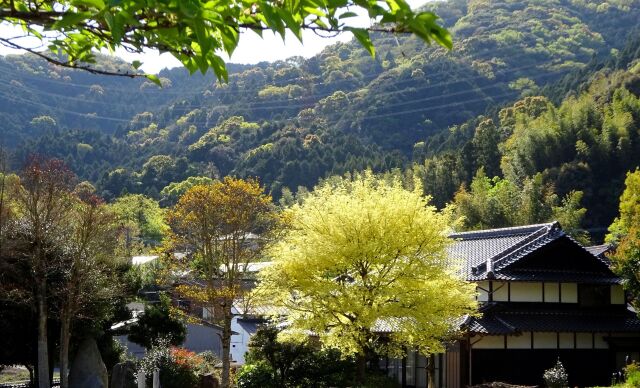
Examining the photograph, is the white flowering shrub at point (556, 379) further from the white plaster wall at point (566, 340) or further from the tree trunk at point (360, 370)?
the tree trunk at point (360, 370)

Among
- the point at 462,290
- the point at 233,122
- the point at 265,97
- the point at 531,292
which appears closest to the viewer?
the point at 462,290

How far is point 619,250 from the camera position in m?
23.4

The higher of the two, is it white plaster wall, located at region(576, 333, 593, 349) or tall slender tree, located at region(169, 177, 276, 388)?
tall slender tree, located at region(169, 177, 276, 388)

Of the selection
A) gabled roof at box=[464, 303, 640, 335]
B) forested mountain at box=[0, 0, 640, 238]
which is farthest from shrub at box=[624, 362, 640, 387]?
forested mountain at box=[0, 0, 640, 238]

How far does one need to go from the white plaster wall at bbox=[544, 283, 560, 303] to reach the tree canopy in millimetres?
24249

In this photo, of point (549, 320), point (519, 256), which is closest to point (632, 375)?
point (549, 320)

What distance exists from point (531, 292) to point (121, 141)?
8046 centimetres

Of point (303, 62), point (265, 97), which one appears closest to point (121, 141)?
point (265, 97)

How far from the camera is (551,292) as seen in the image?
84.4ft

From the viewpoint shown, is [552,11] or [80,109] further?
[552,11]

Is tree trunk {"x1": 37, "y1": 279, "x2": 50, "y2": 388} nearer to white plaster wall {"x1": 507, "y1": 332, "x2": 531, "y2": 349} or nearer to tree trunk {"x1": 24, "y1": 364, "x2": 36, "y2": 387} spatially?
tree trunk {"x1": 24, "y1": 364, "x2": 36, "y2": 387}

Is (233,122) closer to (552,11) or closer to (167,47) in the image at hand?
(552,11)

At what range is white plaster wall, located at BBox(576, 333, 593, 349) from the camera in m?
25.5

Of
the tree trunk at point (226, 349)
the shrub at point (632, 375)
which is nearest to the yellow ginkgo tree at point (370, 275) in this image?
the tree trunk at point (226, 349)
